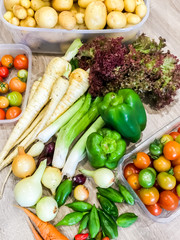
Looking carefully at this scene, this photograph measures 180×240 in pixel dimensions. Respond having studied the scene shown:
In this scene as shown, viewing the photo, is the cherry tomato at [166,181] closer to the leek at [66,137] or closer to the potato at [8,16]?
the leek at [66,137]

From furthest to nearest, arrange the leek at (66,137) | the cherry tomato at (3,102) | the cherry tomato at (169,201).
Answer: the cherry tomato at (3,102)
the leek at (66,137)
the cherry tomato at (169,201)

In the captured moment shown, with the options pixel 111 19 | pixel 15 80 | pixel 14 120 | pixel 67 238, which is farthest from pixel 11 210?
pixel 111 19

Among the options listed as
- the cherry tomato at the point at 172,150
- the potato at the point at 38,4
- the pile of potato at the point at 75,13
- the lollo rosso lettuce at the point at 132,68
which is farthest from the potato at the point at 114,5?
the cherry tomato at the point at 172,150

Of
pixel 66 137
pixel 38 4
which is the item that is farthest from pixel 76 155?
pixel 38 4

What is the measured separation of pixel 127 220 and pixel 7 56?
0.88m

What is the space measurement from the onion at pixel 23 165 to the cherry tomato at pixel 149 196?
0.42 metres

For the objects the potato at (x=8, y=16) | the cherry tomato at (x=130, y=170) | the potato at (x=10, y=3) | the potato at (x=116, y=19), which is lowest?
the cherry tomato at (x=130, y=170)

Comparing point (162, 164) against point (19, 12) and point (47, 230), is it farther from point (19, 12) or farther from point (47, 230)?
point (19, 12)

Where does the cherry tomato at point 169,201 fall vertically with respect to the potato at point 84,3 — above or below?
below

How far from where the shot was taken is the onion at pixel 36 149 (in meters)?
1.13

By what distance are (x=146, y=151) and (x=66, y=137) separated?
13.1 inches

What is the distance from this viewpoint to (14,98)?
1.21 m

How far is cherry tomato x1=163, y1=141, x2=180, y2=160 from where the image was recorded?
1049mm

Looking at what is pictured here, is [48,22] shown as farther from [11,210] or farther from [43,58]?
[11,210]
